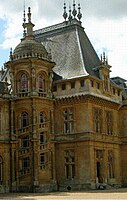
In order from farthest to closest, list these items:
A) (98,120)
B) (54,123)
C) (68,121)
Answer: (98,120) < (54,123) < (68,121)

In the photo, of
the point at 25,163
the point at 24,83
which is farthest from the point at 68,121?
the point at 25,163

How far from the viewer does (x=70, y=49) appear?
165ft

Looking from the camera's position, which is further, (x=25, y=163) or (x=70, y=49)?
(x=70, y=49)

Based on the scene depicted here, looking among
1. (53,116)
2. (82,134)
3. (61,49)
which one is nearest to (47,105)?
(53,116)

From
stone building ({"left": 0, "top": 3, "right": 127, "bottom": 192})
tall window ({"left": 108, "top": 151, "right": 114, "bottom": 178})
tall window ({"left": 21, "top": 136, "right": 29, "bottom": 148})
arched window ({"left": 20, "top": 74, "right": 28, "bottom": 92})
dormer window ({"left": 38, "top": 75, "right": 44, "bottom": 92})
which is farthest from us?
tall window ({"left": 108, "top": 151, "right": 114, "bottom": 178})

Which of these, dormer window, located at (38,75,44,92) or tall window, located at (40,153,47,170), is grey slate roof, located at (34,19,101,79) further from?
tall window, located at (40,153,47,170)

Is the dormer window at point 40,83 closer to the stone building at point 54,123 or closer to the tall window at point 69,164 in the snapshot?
the stone building at point 54,123

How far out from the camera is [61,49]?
51188mm

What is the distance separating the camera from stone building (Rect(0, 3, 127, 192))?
44031mm

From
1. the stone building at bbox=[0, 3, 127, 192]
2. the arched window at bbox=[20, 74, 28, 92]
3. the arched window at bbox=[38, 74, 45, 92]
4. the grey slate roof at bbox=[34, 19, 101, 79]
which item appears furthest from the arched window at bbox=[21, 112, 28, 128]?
the grey slate roof at bbox=[34, 19, 101, 79]

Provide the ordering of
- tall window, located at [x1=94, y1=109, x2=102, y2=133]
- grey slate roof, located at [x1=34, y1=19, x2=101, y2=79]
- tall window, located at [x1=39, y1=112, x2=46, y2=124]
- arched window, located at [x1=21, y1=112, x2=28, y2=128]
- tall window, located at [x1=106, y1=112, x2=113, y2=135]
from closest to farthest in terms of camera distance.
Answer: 1. arched window, located at [x1=21, y1=112, x2=28, y2=128]
2. tall window, located at [x1=39, y1=112, x2=46, y2=124]
3. tall window, located at [x1=94, y1=109, x2=102, y2=133]
4. grey slate roof, located at [x1=34, y1=19, x2=101, y2=79]
5. tall window, located at [x1=106, y1=112, x2=113, y2=135]

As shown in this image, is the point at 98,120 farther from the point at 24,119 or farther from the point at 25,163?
the point at 25,163

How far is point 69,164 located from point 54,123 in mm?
4418

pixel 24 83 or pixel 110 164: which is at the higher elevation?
pixel 24 83
